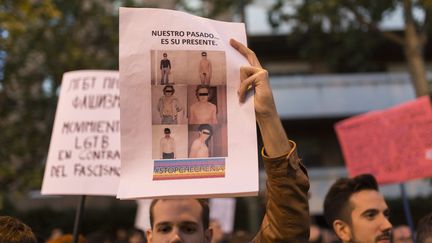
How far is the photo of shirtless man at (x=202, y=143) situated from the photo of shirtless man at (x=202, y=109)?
3 centimetres

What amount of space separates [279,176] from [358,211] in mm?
1271

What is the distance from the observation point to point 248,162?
2.15 m

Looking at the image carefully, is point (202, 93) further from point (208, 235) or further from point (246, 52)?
point (208, 235)

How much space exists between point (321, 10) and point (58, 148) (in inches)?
321

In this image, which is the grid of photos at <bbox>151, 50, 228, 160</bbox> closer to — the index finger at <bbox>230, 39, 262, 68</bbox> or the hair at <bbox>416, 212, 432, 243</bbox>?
the index finger at <bbox>230, 39, 262, 68</bbox>

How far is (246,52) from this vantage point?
2.26m

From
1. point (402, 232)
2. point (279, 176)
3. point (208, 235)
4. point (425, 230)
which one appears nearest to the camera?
point (279, 176)

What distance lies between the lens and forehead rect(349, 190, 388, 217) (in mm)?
3225

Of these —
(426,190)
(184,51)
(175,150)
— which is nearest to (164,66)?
(184,51)

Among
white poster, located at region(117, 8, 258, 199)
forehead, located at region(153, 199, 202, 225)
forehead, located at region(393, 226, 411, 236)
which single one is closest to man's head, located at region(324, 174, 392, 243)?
forehead, located at region(153, 199, 202, 225)

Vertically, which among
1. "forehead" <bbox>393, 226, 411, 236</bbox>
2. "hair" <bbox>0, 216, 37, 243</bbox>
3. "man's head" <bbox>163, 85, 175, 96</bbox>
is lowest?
"hair" <bbox>0, 216, 37, 243</bbox>

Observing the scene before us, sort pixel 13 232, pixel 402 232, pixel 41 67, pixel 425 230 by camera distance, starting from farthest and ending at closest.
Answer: pixel 41 67 → pixel 402 232 → pixel 425 230 → pixel 13 232

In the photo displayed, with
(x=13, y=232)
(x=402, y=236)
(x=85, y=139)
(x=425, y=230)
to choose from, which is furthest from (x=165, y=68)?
(x=402, y=236)

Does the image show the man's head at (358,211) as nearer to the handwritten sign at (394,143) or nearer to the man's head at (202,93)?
the man's head at (202,93)
